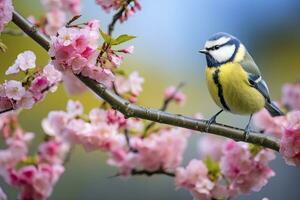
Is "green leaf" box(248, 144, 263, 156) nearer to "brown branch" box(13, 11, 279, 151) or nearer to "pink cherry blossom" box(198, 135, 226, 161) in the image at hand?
"brown branch" box(13, 11, 279, 151)

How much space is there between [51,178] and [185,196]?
2.26 metres

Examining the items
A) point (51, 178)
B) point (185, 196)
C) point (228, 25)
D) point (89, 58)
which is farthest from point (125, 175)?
point (228, 25)

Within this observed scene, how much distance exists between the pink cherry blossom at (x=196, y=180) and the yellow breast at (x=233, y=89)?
0.16 meters

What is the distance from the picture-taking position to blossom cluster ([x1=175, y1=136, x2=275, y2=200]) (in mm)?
1330

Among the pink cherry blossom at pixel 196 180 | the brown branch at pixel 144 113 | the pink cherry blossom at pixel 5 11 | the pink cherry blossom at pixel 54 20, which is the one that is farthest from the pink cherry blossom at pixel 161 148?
the pink cherry blossom at pixel 5 11

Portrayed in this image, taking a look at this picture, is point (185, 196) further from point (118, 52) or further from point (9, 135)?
point (118, 52)

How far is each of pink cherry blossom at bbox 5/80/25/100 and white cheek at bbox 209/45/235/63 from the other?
0.57 m

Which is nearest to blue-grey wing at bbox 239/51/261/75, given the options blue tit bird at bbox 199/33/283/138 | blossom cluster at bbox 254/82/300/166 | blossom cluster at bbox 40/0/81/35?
blue tit bird at bbox 199/33/283/138

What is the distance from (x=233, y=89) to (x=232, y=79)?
0.08ft

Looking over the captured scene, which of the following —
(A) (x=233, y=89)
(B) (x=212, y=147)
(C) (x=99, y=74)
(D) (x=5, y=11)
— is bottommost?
(B) (x=212, y=147)

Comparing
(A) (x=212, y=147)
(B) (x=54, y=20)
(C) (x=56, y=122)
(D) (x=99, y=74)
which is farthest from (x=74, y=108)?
(A) (x=212, y=147)

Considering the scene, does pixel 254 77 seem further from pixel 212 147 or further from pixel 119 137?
pixel 212 147

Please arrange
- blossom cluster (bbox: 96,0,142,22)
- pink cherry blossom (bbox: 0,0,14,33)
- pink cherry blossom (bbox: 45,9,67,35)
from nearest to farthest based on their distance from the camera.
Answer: pink cherry blossom (bbox: 0,0,14,33) < blossom cluster (bbox: 96,0,142,22) < pink cherry blossom (bbox: 45,9,67,35)

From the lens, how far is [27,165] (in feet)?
4.91
